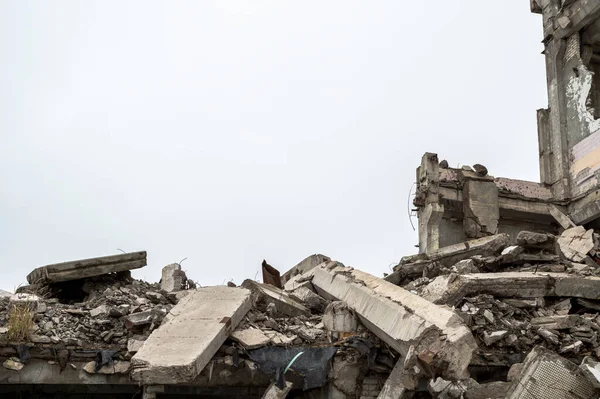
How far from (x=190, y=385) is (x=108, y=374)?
2.54 feet

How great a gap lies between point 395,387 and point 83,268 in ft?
13.4

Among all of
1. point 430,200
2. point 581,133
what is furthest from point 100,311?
point 581,133

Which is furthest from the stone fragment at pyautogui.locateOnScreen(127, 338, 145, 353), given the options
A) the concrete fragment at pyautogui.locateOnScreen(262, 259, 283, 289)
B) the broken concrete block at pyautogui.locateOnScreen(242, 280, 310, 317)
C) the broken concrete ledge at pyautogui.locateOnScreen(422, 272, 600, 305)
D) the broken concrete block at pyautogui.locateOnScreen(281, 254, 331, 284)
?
the broken concrete block at pyautogui.locateOnScreen(281, 254, 331, 284)

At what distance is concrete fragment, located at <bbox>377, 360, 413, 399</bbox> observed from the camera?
20.4ft

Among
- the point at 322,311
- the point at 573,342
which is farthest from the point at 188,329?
the point at 573,342

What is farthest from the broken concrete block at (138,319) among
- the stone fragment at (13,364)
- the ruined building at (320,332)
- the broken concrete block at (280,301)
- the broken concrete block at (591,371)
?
the broken concrete block at (591,371)

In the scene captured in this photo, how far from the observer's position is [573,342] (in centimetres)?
673

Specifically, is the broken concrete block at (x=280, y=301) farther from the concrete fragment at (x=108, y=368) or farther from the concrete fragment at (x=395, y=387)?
the concrete fragment at (x=108, y=368)

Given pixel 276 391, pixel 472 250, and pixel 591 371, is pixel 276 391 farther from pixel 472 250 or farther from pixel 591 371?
pixel 472 250

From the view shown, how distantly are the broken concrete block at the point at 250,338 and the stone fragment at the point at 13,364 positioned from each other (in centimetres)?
191

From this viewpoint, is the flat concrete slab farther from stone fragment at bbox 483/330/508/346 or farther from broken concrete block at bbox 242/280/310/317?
stone fragment at bbox 483/330/508/346

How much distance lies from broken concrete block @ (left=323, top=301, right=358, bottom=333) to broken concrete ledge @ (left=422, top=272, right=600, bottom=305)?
0.93 meters

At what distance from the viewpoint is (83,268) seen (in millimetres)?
8305

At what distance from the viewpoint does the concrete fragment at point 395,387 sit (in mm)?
6205
